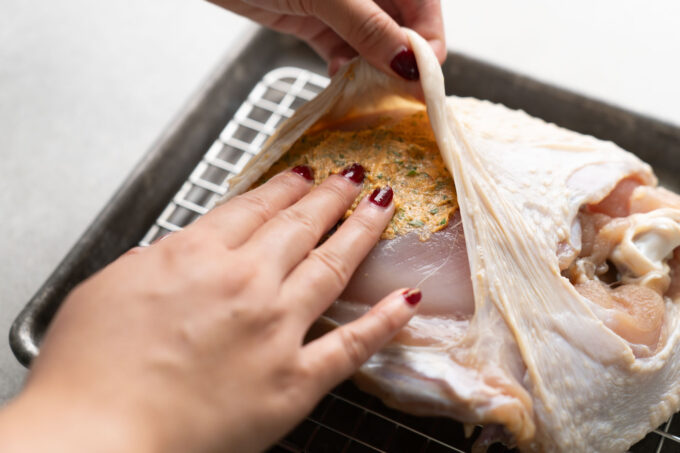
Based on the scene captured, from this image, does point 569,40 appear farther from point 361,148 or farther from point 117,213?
point 117,213

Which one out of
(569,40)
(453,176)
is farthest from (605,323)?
(569,40)

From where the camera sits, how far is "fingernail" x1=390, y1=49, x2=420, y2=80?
150 cm

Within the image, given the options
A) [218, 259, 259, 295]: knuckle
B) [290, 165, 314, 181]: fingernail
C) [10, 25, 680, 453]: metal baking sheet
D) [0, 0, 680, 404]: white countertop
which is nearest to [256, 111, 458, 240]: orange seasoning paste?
[290, 165, 314, 181]: fingernail

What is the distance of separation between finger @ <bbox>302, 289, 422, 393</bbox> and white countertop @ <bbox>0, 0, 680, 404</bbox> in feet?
4.34

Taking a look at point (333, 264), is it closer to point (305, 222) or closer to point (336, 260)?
point (336, 260)

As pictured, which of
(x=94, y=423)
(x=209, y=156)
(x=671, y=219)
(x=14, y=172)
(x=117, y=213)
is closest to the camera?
(x=94, y=423)

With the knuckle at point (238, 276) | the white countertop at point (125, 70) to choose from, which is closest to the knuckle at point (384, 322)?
the knuckle at point (238, 276)

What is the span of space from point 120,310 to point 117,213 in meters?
1.00

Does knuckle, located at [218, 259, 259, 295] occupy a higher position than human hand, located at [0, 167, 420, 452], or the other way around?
knuckle, located at [218, 259, 259, 295]

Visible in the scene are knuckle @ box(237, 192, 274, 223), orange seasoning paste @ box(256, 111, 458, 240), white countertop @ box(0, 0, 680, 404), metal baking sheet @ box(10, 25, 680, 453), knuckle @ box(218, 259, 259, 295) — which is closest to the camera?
knuckle @ box(218, 259, 259, 295)

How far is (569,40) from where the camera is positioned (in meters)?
2.65

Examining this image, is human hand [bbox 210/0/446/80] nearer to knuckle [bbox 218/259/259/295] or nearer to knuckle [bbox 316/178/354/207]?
knuckle [bbox 316/178/354/207]

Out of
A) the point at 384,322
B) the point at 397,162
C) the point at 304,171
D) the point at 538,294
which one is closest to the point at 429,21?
the point at 397,162

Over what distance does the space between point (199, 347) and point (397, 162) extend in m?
0.72
